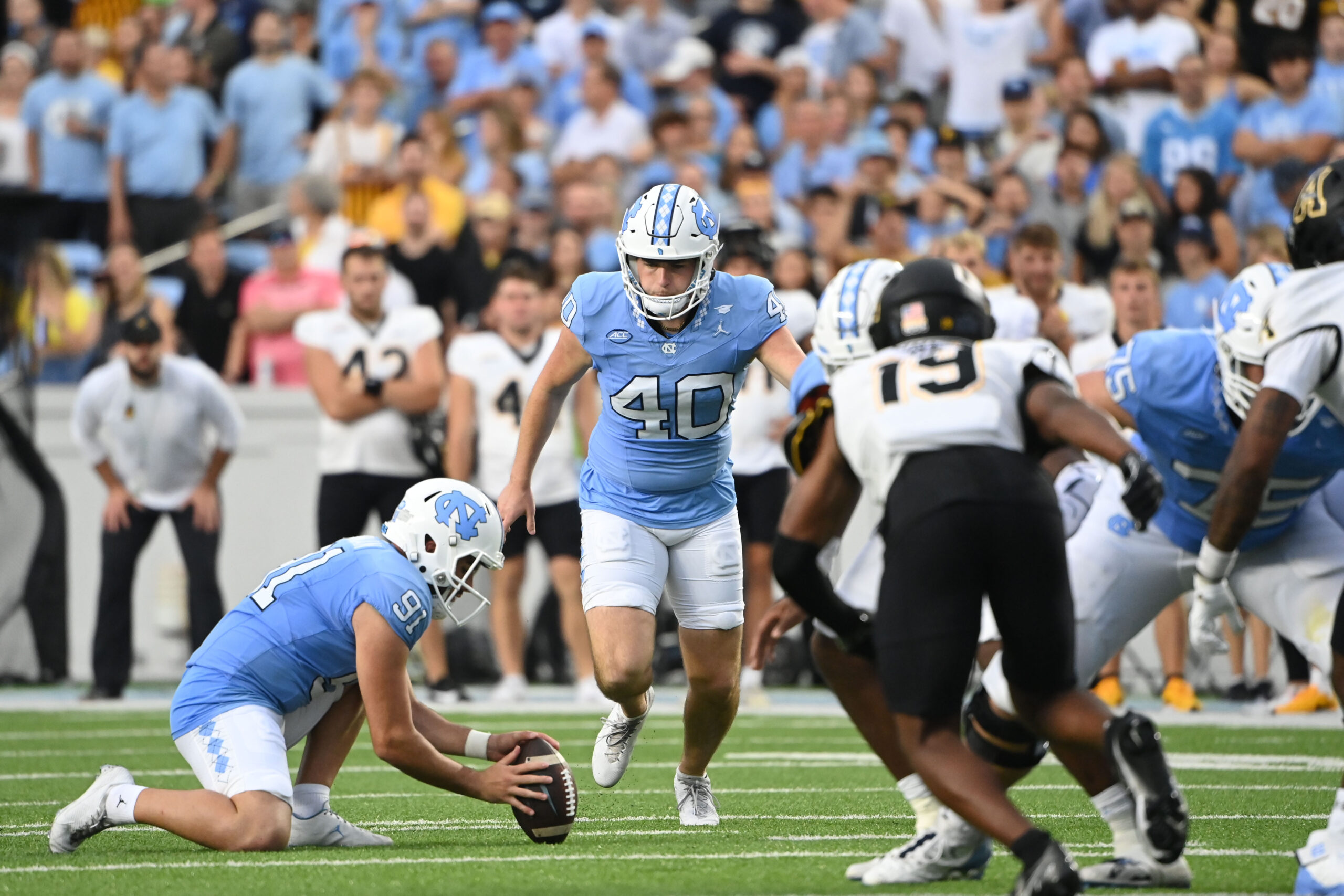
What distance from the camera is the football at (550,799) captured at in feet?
17.1

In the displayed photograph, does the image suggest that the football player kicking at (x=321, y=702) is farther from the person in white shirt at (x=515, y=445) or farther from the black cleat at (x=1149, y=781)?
the person in white shirt at (x=515, y=445)

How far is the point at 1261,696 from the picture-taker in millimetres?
10492

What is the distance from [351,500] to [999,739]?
6343 mm

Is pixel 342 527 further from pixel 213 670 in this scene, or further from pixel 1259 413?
pixel 1259 413

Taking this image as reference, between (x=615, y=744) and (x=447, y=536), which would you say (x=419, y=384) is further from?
(x=447, y=536)

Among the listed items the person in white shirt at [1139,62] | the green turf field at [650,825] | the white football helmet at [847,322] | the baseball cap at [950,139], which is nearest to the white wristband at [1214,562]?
the green turf field at [650,825]

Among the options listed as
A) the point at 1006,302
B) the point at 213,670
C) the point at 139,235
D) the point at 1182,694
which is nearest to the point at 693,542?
the point at 213,670

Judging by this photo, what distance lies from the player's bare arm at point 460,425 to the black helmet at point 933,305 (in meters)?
6.63

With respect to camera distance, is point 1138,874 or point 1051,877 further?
point 1138,874

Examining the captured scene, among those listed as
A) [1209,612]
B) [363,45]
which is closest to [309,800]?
[1209,612]

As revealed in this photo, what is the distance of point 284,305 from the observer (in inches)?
496

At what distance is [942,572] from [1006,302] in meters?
5.78

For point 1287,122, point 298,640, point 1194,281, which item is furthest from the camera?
point 1287,122

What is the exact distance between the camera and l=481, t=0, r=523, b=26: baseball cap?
49.0 ft
